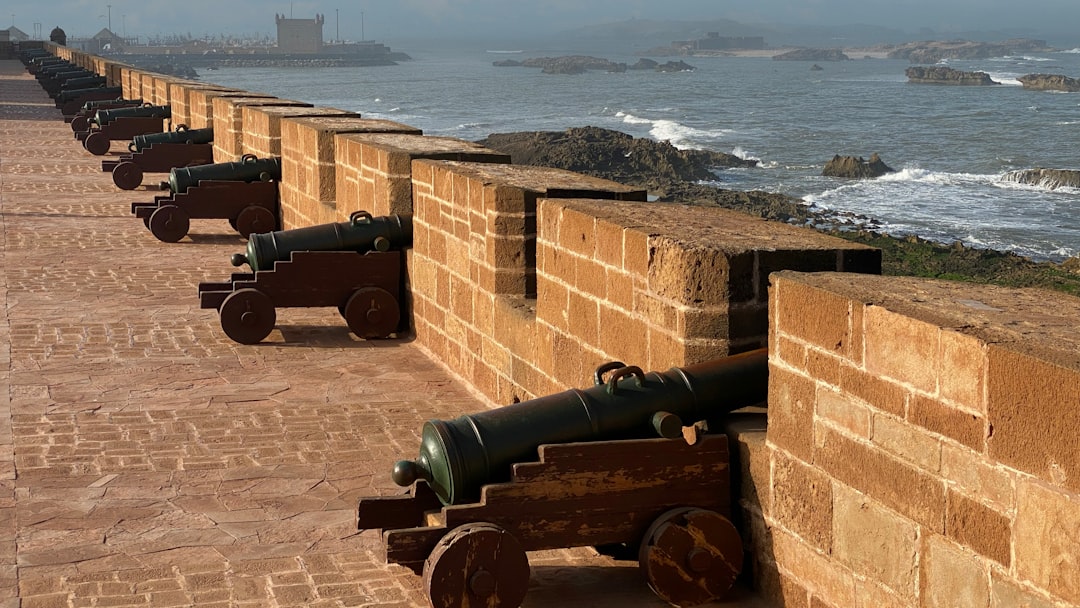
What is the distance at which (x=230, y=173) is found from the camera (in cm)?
1262

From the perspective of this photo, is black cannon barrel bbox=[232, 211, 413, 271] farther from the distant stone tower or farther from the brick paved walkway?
the distant stone tower

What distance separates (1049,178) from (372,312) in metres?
35.3

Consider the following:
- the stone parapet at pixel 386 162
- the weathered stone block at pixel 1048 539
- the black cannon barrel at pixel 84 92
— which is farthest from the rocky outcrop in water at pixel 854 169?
the weathered stone block at pixel 1048 539

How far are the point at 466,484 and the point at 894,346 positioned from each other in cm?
135

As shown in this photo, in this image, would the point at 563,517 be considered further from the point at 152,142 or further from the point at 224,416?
the point at 152,142

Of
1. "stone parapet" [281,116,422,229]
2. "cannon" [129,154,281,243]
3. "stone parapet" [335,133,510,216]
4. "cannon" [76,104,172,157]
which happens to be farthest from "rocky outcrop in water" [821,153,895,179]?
"stone parapet" [335,133,510,216]

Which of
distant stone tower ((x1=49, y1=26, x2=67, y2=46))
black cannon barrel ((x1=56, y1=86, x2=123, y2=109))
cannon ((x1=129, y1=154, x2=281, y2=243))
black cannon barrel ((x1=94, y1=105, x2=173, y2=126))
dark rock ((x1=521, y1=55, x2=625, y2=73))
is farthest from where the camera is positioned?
dark rock ((x1=521, y1=55, x2=625, y2=73))

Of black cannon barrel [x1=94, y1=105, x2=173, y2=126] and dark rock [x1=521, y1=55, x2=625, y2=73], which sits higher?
dark rock [x1=521, y1=55, x2=625, y2=73]

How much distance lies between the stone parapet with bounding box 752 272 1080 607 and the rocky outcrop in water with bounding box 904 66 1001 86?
10590 centimetres

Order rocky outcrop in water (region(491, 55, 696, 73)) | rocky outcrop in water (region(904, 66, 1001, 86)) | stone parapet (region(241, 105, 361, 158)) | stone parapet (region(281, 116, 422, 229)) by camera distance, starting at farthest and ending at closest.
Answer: rocky outcrop in water (region(491, 55, 696, 73)) → rocky outcrop in water (region(904, 66, 1001, 86)) → stone parapet (region(241, 105, 361, 158)) → stone parapet (region(281, 116, 422, 229))

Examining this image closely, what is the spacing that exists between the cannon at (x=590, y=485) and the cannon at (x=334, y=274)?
416 centimetres

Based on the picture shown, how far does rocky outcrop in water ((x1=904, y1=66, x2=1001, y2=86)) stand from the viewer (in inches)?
4193

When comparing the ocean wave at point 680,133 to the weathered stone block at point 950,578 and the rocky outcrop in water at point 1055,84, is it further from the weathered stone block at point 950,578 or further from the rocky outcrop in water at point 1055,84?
the weathered stone block at point 950,578

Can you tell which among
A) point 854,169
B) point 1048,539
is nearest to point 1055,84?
point 854,169
